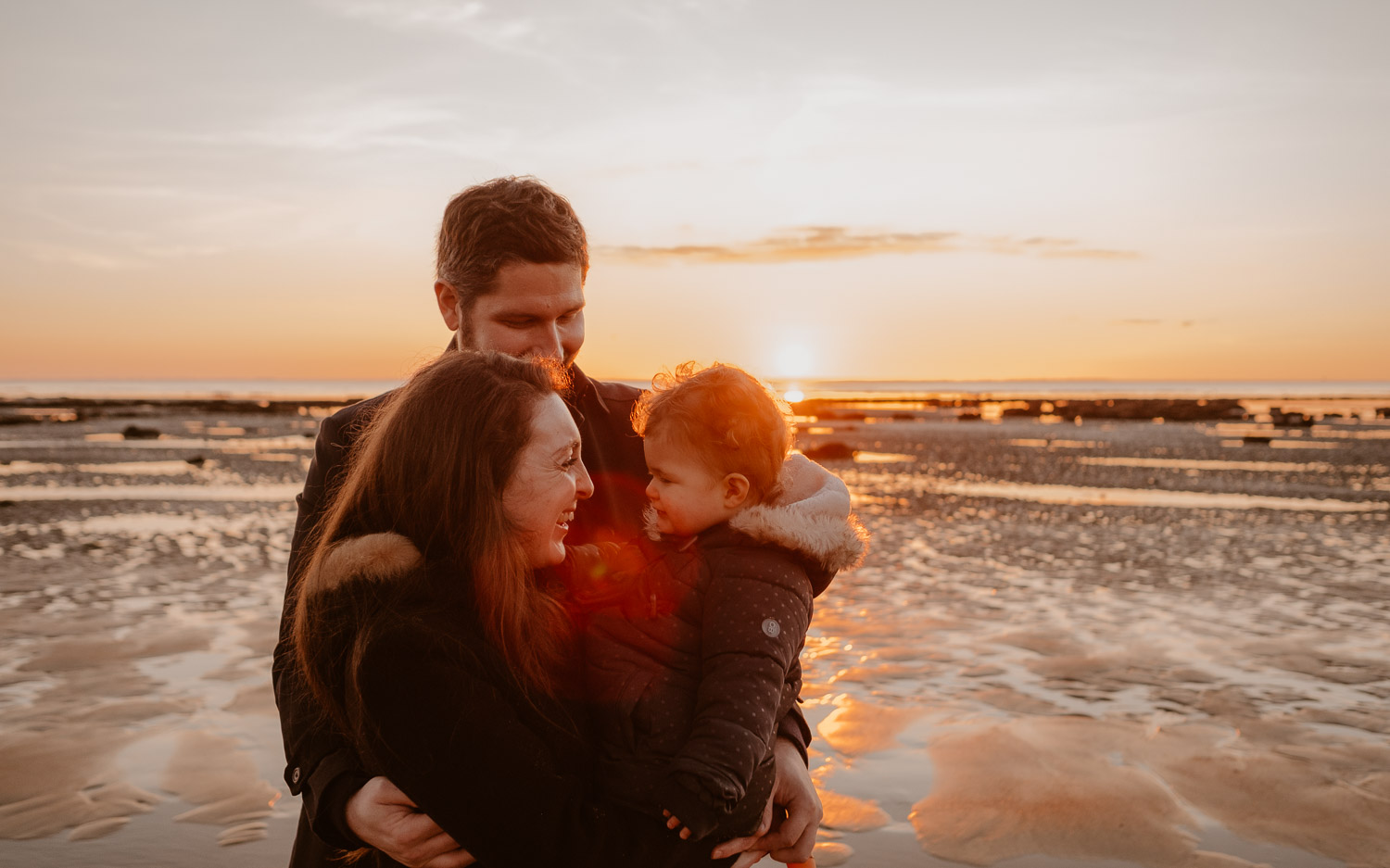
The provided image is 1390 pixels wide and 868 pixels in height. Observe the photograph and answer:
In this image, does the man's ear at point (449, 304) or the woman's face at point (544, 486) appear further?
the man's ear at point (449, 304)

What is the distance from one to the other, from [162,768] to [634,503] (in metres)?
4.38

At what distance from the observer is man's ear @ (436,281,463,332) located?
328 centimetres

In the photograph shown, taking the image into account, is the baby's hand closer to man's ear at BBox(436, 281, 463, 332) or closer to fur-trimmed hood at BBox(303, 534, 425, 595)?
fur-trimmed hood at BBox(303, 534, 425, 595)

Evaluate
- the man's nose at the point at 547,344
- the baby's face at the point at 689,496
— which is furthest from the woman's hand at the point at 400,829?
the man's nose at the point at 547,344

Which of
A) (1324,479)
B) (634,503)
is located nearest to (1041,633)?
(634,503)

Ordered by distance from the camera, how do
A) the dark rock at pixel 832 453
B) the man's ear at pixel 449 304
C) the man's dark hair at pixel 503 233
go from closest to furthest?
the man's dark hair at pixel 503 233 → the man's ear at pixel 449 304 → the dark rock at pixel 832 453

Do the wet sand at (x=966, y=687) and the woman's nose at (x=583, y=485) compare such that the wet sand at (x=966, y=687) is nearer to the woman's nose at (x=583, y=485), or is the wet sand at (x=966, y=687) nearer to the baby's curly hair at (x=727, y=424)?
the baby's curly hair at (x=727, y=424)

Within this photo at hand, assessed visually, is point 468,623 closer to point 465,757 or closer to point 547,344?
point 465,757

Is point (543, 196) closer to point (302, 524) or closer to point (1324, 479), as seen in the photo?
point (302, 524)

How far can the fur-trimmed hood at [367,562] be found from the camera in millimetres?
2176

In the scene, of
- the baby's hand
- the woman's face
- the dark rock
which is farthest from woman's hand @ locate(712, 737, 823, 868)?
the dark rock

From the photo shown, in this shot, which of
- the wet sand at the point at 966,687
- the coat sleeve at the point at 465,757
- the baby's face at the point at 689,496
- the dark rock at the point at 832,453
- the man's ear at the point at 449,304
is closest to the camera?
the coat sleeve at the point at 465,757

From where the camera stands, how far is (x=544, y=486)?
94.3 inches

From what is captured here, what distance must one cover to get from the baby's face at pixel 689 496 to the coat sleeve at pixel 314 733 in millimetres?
960
